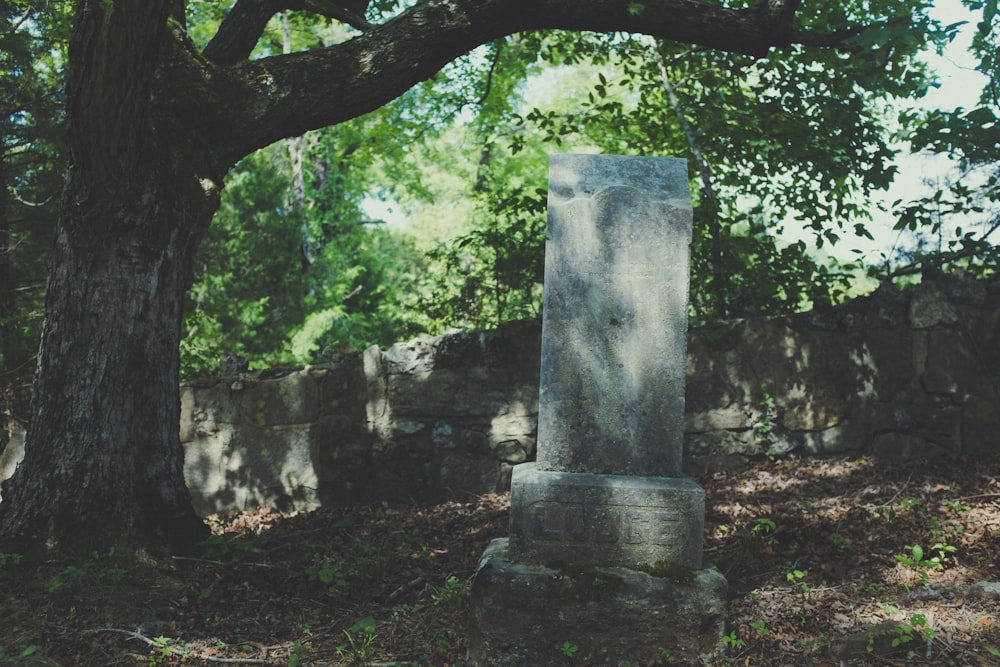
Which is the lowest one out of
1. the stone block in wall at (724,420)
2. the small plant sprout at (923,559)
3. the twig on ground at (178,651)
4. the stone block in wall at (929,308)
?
the twig on ground at (178,651)

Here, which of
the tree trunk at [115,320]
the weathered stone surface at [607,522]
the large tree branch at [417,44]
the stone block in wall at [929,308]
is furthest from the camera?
the stone block in wall at [929,308]

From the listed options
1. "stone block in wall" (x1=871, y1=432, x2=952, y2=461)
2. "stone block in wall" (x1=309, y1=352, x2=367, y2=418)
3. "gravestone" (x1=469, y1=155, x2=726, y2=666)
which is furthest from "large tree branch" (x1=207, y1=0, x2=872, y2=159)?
"stone block in wall" (x1=871, y1=432, x2=952, y2=461)

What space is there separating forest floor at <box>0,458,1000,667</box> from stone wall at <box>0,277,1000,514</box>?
22.2 inches

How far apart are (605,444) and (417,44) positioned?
9.77ft

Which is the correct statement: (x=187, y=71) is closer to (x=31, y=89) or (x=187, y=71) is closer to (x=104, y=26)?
(x=104, y=26)

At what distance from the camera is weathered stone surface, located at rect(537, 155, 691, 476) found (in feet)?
11.0

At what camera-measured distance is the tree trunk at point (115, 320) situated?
13.4 feet

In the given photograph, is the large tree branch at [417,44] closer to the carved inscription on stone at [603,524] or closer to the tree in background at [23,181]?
the carved inscription on stone at [603,524]

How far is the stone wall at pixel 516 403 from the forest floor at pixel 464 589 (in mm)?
565

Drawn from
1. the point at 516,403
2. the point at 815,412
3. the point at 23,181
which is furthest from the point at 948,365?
the point at 23,181

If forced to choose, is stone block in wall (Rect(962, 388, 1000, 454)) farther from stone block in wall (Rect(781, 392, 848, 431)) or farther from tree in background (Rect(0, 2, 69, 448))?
tree in background (Rect(0, 2, 69, 448))

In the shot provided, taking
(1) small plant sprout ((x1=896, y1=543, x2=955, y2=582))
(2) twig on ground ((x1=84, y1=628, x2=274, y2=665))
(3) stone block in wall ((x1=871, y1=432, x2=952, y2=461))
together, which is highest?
(3) stone block in wall ((x1=871, y1=432, x2=952, y2=461))

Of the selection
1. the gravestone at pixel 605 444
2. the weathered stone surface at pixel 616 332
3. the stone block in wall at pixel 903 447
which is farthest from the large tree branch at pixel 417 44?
the stone block in wall at pixel 903 447

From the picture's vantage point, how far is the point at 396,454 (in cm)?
600
